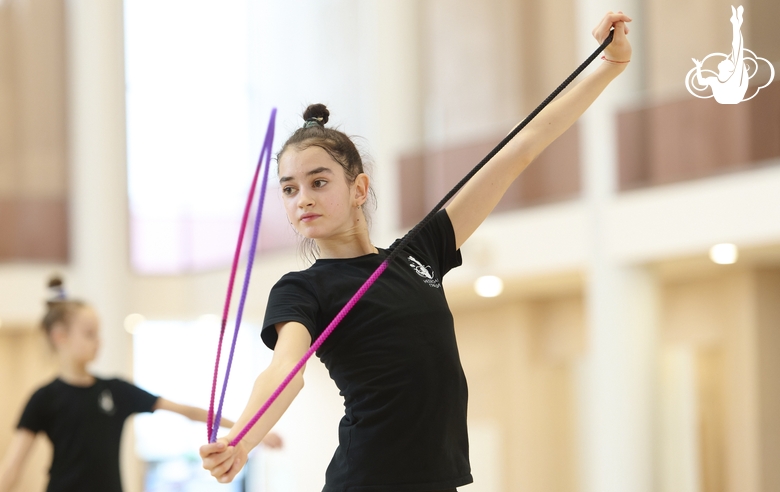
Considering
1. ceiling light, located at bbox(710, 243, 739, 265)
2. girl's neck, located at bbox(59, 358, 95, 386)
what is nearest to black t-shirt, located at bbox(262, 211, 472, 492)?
girl's neck, located at bbox(59, 358, 95, 386)

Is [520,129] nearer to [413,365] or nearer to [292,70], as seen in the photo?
[413,365]

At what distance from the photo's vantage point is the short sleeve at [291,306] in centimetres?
162

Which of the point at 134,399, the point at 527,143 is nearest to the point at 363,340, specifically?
the point at 527,143

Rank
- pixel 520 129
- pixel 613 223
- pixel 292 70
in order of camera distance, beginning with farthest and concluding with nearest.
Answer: pixel 292 70
pixel 613 223
pixel 520 129

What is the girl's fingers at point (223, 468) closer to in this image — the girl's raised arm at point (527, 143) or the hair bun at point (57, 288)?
the girl's raised arm at point (527, 143)

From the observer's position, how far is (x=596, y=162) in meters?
6.61

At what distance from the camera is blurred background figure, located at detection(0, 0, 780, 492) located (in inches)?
253

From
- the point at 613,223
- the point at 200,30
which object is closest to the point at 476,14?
the point at 613,223

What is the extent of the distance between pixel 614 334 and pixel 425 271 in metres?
4.90

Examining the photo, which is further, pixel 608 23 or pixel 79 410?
pixel 79 410

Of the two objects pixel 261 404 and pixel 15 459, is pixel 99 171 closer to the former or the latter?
pixel 15 459

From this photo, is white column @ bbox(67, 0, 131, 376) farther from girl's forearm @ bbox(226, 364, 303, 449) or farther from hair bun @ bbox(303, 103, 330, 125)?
girl's forearm @ bbox(226, 364, 303, 449)

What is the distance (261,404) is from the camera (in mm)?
1506

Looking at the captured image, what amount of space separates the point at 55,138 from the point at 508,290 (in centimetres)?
442
